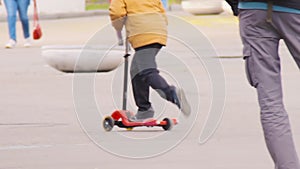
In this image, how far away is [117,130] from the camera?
937 cm

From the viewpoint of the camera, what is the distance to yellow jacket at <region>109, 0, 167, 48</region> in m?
8.70

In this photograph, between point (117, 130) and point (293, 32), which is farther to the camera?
point (117, 130)

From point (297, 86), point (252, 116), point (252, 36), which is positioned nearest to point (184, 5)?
point (297, 86)

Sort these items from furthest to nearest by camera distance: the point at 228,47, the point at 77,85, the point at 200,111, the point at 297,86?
the point at 228,47, the point at 297,86, the point at 200,111, the point at 77,85

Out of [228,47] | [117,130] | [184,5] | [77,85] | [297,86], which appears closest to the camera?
[77,85]

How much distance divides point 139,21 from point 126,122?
99cm

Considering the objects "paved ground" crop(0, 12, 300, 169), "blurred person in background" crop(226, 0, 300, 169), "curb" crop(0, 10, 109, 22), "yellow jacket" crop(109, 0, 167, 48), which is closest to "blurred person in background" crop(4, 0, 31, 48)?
"paved ground" crop(0, 12, 300, 169)

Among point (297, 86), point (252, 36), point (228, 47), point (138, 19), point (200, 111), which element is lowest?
point (228, 47)

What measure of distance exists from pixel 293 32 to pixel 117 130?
3238 millimetres

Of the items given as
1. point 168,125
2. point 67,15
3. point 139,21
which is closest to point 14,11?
point 67,15

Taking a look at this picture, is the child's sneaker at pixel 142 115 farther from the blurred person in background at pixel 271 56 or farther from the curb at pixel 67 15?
the curb at pixel 67 15

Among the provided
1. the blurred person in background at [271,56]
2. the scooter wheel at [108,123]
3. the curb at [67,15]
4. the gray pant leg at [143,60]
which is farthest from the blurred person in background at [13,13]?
the blurred person in background at [271,56]

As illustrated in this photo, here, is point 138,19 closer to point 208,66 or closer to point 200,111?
point 208,66

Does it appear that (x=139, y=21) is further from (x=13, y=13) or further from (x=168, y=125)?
(x=13, y=13)
